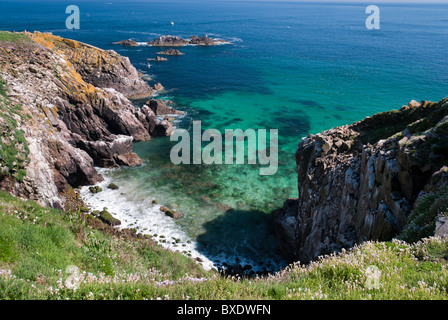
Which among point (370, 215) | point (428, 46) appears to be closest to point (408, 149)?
point (370, 215)

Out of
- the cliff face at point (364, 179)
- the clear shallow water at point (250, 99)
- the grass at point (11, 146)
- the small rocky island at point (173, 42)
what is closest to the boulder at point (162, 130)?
the clear shallow water at point (250, 99)

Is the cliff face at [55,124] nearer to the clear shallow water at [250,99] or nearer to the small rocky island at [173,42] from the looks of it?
the clear shallow water at [250,99]

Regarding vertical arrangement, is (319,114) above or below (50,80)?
below

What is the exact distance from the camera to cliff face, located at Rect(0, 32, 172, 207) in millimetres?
25406

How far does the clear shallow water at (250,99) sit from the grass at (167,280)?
52.0 ft

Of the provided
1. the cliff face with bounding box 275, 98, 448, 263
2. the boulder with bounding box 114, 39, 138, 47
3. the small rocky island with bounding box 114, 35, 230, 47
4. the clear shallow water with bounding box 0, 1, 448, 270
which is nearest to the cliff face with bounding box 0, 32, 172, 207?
the clear shallow water with bounding box 0, 1, 448, 270

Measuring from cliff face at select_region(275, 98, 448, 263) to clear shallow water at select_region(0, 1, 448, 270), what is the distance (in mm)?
5688

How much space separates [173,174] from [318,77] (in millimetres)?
66517

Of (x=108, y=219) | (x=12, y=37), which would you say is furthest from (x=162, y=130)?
(x=12, y=37)

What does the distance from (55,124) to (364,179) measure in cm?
3263

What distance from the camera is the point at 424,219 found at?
12211 mm

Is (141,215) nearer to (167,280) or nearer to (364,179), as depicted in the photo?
(364,179)

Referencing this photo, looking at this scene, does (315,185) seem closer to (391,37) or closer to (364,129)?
(364,129)

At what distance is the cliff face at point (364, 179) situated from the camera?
1567 cm
